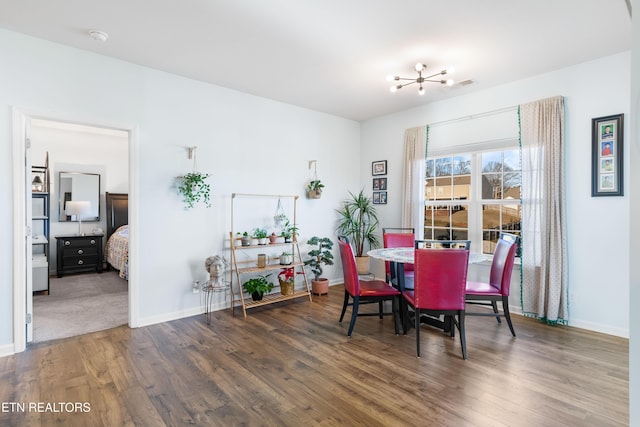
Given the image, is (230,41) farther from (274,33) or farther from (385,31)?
(385,31)

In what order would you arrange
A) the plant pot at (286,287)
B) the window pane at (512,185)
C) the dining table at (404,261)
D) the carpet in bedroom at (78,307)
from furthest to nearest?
the plant pot at (286,287) → the window pane at (512,185) → the carpet in bedroom at (78,307) → the dining table at (404,261)

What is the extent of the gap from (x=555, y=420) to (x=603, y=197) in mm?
2458

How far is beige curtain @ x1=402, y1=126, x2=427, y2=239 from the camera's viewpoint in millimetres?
4932

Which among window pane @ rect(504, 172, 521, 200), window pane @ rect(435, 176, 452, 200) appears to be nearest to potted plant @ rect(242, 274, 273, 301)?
window pane @ rect(435, 176, 452, 200)

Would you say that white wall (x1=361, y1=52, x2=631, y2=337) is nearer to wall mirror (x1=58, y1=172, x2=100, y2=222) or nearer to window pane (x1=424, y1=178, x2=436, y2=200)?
window pane (x1=424, y1=178, x2=436, y2=200)

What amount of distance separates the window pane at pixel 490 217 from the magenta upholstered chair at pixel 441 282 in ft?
6.09

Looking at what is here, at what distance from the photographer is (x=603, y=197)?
11.2 feet

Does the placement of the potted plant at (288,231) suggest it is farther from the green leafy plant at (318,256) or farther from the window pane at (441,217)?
the window pane at (441,217)

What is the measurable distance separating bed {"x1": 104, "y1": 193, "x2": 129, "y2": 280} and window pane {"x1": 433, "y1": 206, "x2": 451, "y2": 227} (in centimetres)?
506

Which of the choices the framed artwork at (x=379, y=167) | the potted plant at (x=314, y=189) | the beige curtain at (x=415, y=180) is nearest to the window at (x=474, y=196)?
the beige curtain at (x=415, y=180)

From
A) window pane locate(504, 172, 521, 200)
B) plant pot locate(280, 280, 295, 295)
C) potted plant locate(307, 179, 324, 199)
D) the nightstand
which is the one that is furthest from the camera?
the nightstand

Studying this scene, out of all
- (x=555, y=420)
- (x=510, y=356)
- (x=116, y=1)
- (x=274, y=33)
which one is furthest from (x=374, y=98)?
(x=555, y=420)

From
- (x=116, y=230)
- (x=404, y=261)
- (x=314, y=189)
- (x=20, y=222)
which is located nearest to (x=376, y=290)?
(x=404, y=261)

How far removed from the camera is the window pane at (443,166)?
189 inches
